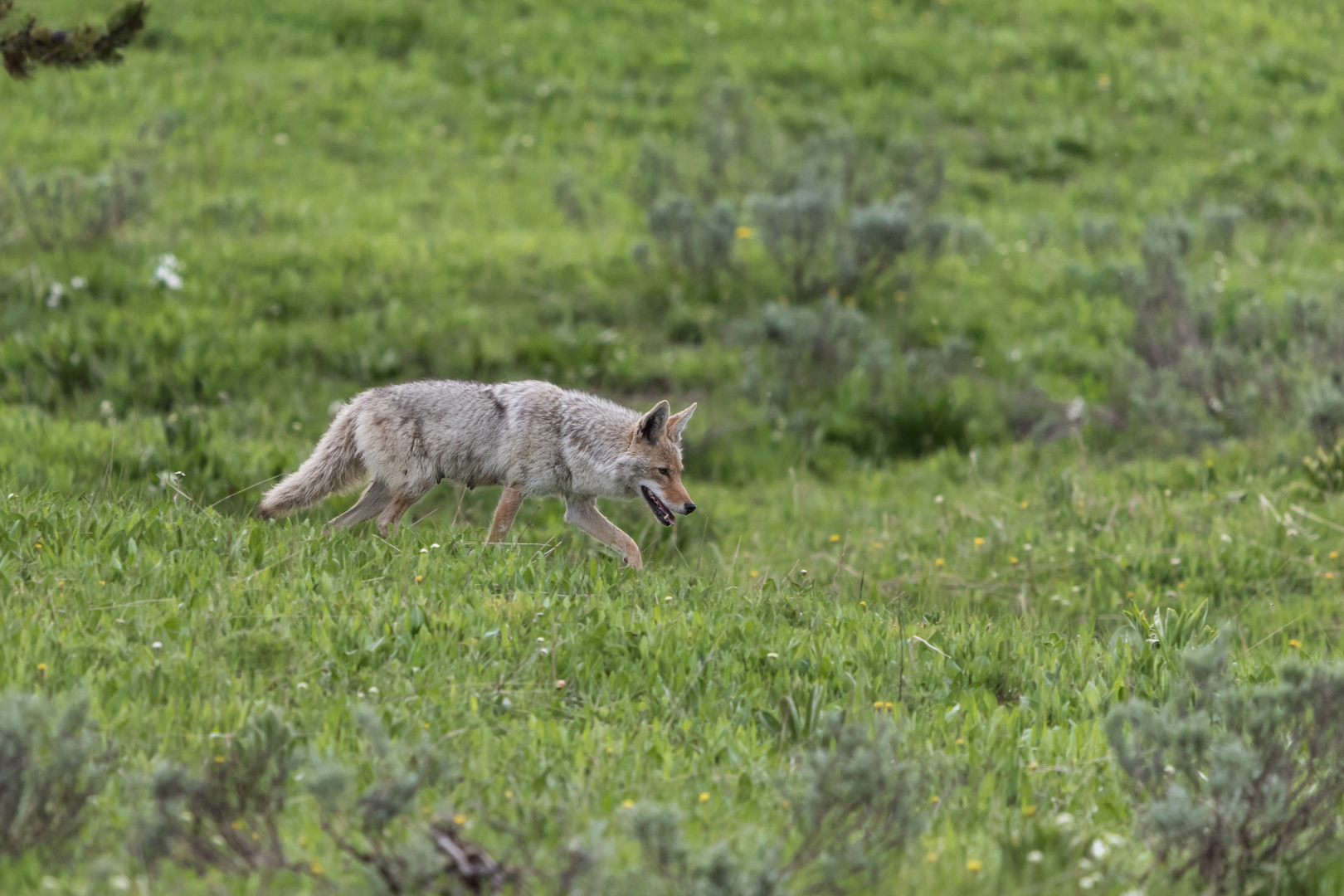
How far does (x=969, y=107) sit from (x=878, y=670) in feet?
47.8

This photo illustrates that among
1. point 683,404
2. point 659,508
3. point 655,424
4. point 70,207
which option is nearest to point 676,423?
point 655,424

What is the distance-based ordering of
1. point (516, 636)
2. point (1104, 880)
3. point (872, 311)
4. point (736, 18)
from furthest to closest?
1. point (736, 18)
2. point (872, 311)
3. point (516, 636)
4. point (1104, 880)

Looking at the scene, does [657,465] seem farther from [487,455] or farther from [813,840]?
[813,840]

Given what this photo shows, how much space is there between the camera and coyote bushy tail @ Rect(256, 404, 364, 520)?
6262 mm

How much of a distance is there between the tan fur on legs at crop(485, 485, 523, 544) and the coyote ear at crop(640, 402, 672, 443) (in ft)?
2.50

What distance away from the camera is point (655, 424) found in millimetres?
6312

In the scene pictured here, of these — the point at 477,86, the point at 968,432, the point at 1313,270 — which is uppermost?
the point at 477,86

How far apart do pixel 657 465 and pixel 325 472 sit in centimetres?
177

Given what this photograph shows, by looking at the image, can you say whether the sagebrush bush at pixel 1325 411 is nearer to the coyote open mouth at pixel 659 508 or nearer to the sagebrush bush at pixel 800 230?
the sagebrush bush at pixel 800 230

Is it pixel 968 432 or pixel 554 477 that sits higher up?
pixel 554 477

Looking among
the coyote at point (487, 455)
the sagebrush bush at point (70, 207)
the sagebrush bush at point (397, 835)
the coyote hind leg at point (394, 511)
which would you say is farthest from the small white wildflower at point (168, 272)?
the sagebrush bush at point (397, 835)

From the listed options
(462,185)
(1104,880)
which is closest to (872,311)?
(462,185)

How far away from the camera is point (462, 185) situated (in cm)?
1497

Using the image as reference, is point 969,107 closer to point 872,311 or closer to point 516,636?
point 872,311
